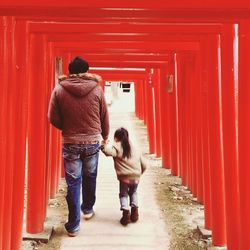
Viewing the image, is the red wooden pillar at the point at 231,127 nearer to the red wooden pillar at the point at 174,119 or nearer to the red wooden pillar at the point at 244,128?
the red wooden pillar at the point at 244,128

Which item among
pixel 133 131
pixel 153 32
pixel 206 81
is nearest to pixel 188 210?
pixel 206 81

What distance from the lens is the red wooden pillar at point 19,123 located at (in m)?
3.81

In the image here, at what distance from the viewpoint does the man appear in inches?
187

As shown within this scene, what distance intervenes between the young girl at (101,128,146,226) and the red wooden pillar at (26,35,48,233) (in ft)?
2.80

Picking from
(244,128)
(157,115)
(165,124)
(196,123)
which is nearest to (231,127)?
(244,128)

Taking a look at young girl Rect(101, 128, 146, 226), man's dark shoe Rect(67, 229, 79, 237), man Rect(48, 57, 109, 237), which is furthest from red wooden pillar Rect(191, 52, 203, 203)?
man's dark shoe Rect(67, 229, 79, 237)

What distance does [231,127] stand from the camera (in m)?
3.78

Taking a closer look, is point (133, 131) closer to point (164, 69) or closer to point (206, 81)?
point (164, 69)

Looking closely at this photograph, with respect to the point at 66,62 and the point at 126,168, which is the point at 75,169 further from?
the point at 66,62

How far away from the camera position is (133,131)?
14.3 metres

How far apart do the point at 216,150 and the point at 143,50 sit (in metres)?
2.08

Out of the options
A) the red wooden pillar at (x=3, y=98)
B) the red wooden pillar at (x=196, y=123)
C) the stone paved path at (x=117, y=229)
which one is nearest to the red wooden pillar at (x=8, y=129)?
the red wooden pillar at (x=3, y=98)

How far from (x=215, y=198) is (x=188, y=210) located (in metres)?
1.48

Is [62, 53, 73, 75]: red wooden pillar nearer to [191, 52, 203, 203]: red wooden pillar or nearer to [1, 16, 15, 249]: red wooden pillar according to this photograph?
[191, 52, 203, 203]: red wooden pillar
